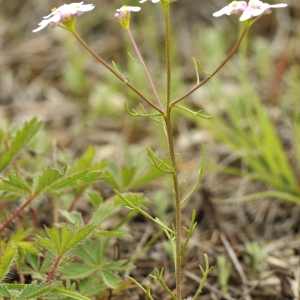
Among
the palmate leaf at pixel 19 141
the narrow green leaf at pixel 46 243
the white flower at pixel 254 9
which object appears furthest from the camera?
the palmate leaf at pixel 19 141

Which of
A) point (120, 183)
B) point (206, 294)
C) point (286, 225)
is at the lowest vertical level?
point (286, 225)

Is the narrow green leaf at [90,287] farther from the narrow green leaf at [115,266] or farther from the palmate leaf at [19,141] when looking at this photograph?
the palmate leaf at [19,141]

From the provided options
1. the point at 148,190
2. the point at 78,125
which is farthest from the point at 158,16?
the point at 148,190

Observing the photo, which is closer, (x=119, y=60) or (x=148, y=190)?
(x=148, y=190)

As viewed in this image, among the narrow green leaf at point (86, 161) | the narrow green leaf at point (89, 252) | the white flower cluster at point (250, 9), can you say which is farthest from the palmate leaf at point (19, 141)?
the white flower cluster at point (250, 9)

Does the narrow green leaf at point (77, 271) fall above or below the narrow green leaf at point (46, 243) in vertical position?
below

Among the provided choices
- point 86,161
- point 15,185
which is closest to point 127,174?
point 86,161

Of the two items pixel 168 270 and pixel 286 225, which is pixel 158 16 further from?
pixel 168 270
